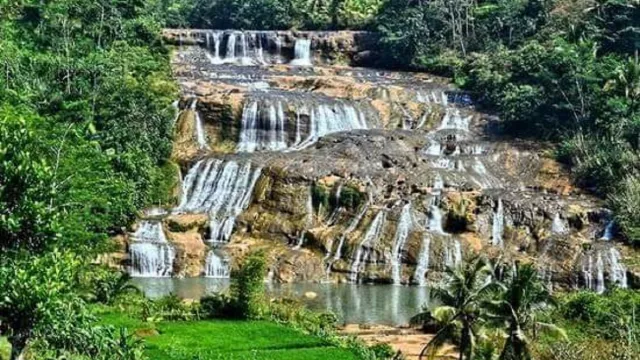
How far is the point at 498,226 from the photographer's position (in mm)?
51031

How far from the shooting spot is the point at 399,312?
135ft

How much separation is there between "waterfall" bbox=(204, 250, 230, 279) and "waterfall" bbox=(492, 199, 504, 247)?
1621 centimetres

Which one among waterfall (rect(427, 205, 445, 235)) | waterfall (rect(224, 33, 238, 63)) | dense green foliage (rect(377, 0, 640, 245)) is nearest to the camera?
waterfall (rect(427, 205, 445, 235))

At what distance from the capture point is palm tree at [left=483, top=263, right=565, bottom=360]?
2553 centimetres

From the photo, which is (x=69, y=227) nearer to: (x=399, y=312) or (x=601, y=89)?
(x=399, y=312)

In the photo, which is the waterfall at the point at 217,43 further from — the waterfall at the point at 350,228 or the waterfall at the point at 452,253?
the waterfall at the point at 452,253

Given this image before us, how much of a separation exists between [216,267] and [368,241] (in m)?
9.15

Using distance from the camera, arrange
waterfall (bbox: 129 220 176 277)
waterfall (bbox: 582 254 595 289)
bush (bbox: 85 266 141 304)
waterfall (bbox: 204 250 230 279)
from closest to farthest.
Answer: bush (bbox: 85 266 141 304)
waterfall (bbox: 582 254 595 289)
waterfall (bbox: 204 250 230 279)
waterfall (bbox: 129 220 176 277)

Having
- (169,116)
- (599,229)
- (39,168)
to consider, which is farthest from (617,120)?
(39,168)

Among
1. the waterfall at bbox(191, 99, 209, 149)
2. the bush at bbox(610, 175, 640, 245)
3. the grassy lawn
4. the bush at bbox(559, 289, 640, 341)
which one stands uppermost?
the waterfall at bbox(191, 99, 209, 149)

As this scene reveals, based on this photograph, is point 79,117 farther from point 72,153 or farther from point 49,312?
point 49,312

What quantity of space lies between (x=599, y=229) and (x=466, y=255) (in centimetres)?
843

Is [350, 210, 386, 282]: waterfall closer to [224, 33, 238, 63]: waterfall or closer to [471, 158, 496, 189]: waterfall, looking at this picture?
[471, 158, 496, 189]: waterfall

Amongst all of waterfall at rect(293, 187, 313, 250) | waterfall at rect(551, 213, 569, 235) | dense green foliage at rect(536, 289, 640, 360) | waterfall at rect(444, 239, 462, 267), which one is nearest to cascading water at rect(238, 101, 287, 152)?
waterfall at rect(293, 187, 313, 250)
